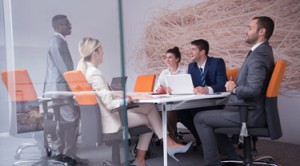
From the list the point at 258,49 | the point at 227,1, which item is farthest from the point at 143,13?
the point at 258,49

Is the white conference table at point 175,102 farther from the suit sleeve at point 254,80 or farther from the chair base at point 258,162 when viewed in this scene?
the chair base at point 258,162

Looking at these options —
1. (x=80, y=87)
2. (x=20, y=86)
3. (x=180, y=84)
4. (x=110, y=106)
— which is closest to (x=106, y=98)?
(x=110, y=106)

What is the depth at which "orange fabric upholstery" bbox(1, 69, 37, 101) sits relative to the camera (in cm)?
170

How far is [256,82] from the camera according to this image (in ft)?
8.87

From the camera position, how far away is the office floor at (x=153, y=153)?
160cm

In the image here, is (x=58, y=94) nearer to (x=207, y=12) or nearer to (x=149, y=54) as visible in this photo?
(x=207, y=12)

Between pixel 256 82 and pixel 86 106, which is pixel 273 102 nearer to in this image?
pixel 256 82

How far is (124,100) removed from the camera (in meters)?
1.00

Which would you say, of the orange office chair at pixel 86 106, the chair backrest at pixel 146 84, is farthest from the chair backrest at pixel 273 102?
the chair backrest at pixel 146 84

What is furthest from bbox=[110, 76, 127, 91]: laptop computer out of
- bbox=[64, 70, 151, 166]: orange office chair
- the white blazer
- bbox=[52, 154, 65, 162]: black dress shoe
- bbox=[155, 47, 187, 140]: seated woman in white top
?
bbox=[155, 47, 187, 140]: seated woman in white top

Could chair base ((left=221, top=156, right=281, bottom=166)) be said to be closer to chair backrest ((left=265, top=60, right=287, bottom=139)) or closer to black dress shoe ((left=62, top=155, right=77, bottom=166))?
chair backrest ((left=265, top=60, right=287, bottom=139))

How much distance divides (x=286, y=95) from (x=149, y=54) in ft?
10.4

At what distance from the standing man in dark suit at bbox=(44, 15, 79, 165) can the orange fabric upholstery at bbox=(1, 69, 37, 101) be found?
10 cm

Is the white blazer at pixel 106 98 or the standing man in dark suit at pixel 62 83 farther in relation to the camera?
the standing man in dark suit at pixel 62 83
